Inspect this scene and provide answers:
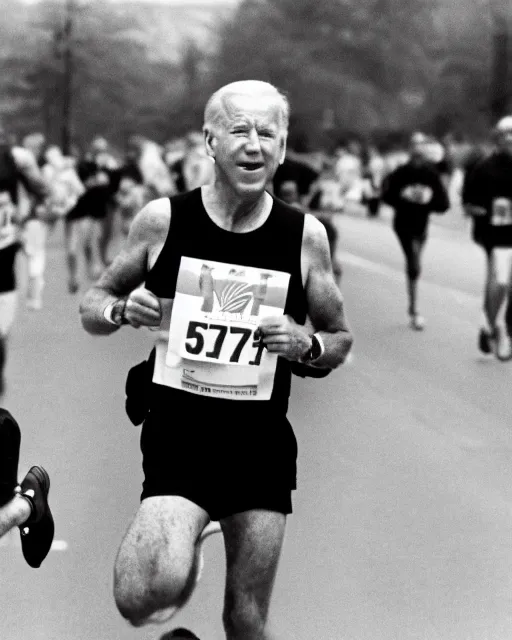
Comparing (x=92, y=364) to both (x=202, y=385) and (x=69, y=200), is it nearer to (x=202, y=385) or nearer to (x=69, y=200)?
(x=69, y=200)

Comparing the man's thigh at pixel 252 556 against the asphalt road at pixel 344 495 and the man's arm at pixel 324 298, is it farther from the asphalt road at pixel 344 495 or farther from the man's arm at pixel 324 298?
the asphalt road at pixel 344 495

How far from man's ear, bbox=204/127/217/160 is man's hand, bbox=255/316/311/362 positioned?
0.46 metres

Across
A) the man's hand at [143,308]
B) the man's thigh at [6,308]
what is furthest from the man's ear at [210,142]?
the man's thigh at [6,308]

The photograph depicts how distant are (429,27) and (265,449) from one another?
80450mm

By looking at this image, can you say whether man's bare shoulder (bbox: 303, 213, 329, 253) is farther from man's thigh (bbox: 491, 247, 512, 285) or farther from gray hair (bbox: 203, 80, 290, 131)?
man's thigh (bbox: 491, 247, 512, 285)

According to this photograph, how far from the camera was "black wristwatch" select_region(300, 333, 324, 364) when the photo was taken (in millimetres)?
3920

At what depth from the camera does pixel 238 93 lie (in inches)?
153

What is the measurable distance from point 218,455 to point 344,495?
137 inches

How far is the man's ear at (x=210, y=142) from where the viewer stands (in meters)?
3.92

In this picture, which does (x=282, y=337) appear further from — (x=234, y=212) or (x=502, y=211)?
(x=502, y=211)

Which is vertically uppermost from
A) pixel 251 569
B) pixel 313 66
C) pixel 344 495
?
pixel 251 569

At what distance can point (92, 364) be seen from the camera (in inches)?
464

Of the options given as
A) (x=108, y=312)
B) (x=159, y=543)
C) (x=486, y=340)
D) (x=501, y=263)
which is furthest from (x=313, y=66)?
(x=159, y=543)

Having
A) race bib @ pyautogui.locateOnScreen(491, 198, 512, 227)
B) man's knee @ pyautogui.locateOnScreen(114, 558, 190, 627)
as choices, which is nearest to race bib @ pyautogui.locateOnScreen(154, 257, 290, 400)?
man's knee @ pyautogui.locateOnScreen(114, 558, 190, 627)
